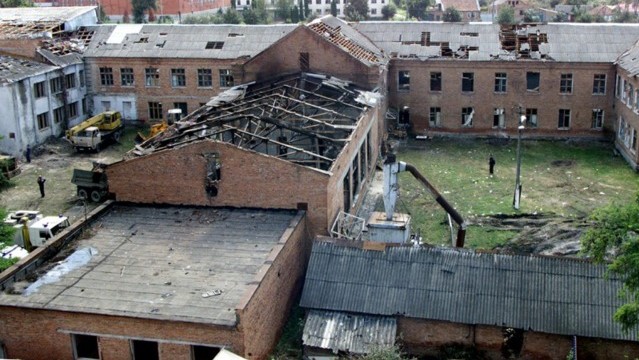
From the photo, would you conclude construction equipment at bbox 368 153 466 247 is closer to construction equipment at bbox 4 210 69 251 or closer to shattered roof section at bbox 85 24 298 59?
construction equipment at bbox 4 210 69 251

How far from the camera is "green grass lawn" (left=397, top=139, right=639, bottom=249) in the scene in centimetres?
3347

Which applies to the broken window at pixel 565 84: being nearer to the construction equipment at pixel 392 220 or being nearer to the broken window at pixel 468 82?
the broken window at pixel 468 82

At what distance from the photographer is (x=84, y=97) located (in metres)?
50.0

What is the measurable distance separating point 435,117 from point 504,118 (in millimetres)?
4364

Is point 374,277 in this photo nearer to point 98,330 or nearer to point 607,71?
point 98,330

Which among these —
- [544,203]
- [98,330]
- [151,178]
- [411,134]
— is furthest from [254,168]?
[411,134]

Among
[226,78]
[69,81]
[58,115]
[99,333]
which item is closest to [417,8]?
[226,78]

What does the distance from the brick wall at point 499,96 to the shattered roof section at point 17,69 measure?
2220 centimetres

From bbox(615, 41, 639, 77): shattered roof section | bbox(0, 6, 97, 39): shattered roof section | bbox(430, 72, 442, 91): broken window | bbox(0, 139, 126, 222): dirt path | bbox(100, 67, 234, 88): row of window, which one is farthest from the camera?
bbox(0, 6, 97, 39): shattered roof section

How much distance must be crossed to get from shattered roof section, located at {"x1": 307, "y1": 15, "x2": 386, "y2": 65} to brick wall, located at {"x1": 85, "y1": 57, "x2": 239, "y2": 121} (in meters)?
7.97

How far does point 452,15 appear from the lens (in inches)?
3686

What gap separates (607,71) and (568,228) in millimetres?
19145

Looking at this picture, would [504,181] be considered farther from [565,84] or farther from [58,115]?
[58,115]

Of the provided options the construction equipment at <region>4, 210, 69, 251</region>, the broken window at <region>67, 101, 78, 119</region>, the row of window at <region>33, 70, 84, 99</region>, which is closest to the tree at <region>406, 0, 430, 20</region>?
the row of window at <region>33, 70, 84, 99</region>
